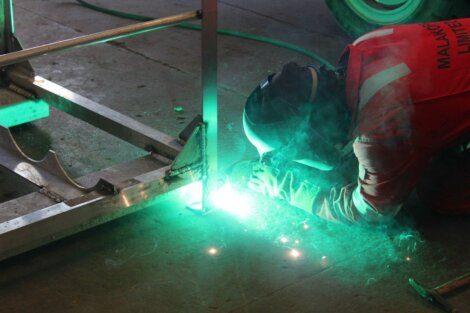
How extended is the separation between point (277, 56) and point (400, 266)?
2.38 metres

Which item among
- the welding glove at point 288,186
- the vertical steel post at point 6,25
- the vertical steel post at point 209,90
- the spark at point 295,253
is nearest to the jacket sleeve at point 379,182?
the welding glove at point 288,186

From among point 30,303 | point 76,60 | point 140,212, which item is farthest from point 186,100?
point 30,303

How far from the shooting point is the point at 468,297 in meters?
2.54

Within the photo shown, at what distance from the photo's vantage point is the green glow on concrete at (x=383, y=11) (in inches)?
182

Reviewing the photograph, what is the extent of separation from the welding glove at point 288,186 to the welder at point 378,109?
0.20 meters

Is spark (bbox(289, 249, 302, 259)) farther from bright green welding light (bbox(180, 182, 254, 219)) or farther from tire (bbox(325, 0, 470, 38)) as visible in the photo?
tire (bbox(325, 0, 470, 38))

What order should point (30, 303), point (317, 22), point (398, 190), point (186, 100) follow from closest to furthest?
point (30, 303), point (398, 190), point (186, 100), point (317, 22)

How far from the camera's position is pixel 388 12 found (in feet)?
15.6

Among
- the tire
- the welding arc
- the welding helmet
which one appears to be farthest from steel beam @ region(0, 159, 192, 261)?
the tire

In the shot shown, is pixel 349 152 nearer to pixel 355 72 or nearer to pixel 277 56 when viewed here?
pixel 355 72

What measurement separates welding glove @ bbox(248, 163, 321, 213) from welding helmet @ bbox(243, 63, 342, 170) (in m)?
0.25

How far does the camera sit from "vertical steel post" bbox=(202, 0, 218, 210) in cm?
259

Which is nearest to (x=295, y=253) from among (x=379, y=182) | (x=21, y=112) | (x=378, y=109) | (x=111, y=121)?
(x=379, y=182)

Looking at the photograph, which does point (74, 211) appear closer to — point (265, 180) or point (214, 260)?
point (214, 260)
